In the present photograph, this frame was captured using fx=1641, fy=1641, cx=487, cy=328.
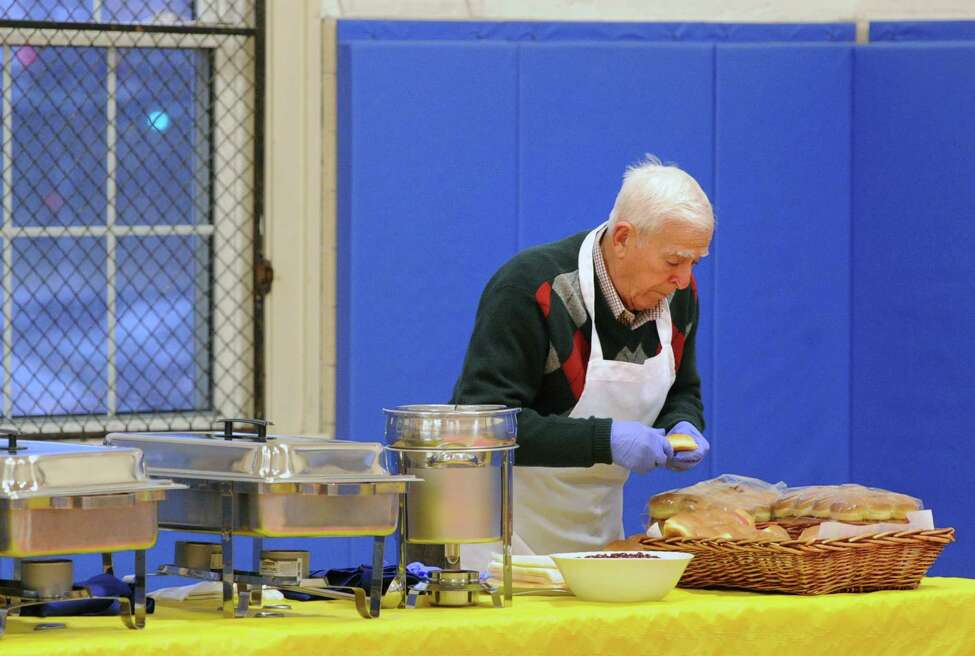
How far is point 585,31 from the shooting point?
4285mm

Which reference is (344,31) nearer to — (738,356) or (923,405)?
(738,356)

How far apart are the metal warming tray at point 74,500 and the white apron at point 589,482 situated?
3.20 feet

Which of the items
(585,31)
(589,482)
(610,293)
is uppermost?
(585,31)

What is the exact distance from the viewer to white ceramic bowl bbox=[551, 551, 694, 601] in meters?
2.21

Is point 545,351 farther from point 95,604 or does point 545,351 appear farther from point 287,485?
point 95,604

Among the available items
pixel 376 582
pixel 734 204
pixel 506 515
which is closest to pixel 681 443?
pixel 506 515

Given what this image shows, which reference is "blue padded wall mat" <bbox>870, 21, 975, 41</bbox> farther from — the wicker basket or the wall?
the wicker basket

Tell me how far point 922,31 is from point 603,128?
0.89 metres

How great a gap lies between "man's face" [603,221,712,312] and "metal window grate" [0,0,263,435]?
165 cm

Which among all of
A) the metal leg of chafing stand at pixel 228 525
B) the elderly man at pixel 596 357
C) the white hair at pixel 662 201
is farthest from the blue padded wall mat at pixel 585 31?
the metal leg of chafing stand at pixel 228 525

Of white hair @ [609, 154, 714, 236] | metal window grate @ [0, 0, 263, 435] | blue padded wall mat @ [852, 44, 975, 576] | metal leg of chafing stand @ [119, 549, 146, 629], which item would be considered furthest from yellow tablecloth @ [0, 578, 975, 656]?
metal window grate @ [0, 0, 263, 435]

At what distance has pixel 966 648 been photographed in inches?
94.6

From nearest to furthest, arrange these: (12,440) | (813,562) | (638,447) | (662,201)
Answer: (12,440) < (813,562) < (638,447) < (662,201)

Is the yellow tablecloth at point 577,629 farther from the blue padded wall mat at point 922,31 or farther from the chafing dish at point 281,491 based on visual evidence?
the blue padded wall mat at point 922,31
